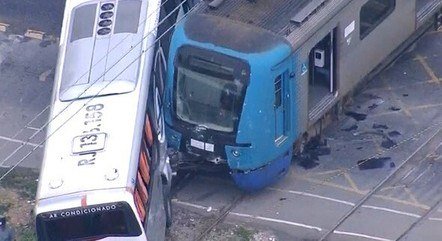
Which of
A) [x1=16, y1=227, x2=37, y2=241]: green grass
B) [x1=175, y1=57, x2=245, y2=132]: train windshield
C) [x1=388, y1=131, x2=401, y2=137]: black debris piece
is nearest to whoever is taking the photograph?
[x1=175, y1=57, x2=245, y2=132]: train windshield

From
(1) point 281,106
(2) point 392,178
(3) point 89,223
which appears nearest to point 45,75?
(1) point 281,106

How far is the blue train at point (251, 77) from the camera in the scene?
18.5m

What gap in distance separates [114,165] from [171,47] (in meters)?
2.59

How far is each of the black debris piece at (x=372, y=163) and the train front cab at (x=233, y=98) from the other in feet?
4.65

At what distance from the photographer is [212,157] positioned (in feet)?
63.1

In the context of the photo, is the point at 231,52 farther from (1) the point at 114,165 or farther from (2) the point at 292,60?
(1) the point at 114,165

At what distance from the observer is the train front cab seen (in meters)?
18.5

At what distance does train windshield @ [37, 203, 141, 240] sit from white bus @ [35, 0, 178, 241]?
0.04 ft

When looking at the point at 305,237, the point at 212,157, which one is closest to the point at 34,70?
the point at 212,157

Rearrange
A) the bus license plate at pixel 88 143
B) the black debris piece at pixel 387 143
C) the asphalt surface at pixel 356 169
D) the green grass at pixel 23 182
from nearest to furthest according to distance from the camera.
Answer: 1. the bus license plate at pixel 88 143
2. the asphalt surface at pixel 356 169
3. the green grass at pixel 23 182
4. the black debris piece at pixel 387 143

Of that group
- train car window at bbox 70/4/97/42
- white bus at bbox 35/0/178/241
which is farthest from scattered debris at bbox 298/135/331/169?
train car window at bbox 70/4/97/42

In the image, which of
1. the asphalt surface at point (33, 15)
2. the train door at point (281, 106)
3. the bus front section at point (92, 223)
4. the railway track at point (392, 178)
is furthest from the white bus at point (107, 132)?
the asphalt surface at point (33, 15)

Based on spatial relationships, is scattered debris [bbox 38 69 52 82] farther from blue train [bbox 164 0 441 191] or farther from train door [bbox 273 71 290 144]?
train door [bbox 273 71 290 144]

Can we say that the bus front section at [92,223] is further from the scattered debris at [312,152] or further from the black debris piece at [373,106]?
the black debris piece at [373,106]
